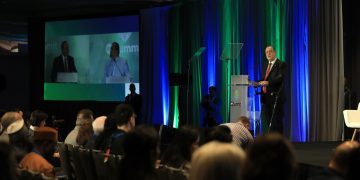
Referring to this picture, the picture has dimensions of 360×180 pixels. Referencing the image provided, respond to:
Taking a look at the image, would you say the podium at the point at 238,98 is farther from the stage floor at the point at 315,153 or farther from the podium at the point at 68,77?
the podium at the point at 68,77

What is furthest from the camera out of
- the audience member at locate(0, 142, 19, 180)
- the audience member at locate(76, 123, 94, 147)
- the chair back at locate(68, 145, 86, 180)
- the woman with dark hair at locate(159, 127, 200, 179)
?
the audience member at locate(76, 123, 94, 147)

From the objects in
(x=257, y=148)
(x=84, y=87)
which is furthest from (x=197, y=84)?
(x=257, y=148)

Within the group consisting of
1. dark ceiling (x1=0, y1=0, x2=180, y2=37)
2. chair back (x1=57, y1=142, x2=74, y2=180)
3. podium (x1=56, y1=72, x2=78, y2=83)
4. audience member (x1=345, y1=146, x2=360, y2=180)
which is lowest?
chair back (x1=57, y1=142, x2=74, y2=180)

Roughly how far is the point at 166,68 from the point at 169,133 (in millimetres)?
4433

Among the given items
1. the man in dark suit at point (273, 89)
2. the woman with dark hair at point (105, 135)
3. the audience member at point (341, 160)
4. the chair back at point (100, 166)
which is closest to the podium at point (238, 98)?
the man in dark suit at point (273, 89)

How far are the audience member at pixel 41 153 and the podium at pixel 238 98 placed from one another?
6171 millimetres

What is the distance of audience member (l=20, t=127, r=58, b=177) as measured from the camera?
411 centimetres

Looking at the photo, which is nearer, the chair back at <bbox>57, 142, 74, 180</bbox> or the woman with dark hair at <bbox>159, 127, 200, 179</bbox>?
the woman with dark hair at <bbox>159, 127, 200, 179</bbox>

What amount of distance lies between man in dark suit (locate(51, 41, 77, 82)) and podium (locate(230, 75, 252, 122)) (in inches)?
252

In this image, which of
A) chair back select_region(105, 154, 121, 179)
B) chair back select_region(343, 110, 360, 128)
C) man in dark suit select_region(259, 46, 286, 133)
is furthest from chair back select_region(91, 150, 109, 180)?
chair back select_region(343, 110, 360, 128)

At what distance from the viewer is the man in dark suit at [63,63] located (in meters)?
15.9

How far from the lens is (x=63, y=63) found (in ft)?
52.5

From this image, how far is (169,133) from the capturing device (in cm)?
1088

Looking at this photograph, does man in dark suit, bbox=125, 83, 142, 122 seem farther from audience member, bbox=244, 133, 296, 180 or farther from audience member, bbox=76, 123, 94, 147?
audience member, bbox=244, 133, 296, 180
